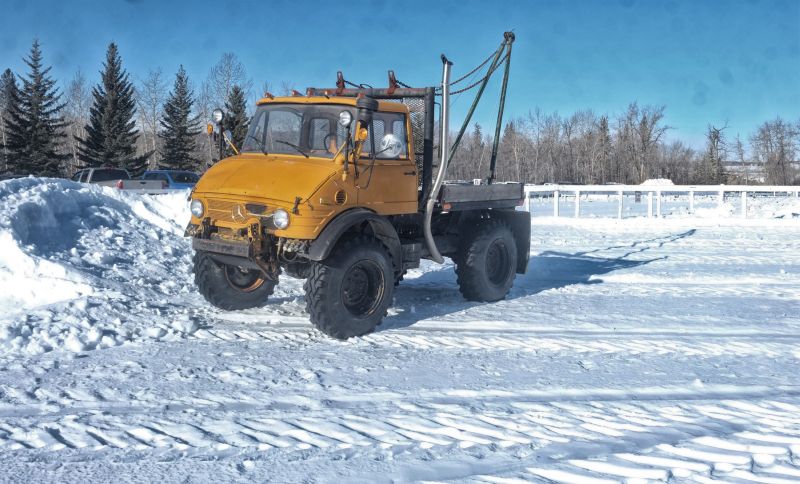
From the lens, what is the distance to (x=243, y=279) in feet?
28.4

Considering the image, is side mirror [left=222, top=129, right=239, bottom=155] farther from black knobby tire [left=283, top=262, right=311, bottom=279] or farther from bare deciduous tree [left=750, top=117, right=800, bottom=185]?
bare deciduous tree [left=750, top=117, right=800, bottom=185]

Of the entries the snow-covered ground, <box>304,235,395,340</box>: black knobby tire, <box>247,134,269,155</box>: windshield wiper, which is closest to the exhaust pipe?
the snow-covered ground

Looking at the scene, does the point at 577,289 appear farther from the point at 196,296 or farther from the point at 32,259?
the point at 32,259

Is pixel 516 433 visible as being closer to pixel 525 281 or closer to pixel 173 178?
pixel 525 281

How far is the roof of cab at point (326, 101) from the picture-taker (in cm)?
788

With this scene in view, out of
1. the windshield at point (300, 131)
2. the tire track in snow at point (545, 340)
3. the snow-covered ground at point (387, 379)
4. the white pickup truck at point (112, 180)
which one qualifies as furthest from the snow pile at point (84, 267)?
the white pickup truck at point (112, 180)

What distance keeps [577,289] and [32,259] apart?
739 cm

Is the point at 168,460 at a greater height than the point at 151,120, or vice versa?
the point at 151,120

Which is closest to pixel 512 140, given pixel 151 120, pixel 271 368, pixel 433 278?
pixel 151 120

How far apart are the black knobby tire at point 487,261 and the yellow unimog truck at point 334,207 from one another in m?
0.03

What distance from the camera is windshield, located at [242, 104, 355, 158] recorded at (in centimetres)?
792

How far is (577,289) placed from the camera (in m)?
10.9

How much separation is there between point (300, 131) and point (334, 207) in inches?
48.8

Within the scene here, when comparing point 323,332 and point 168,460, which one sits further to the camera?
point 323,332
